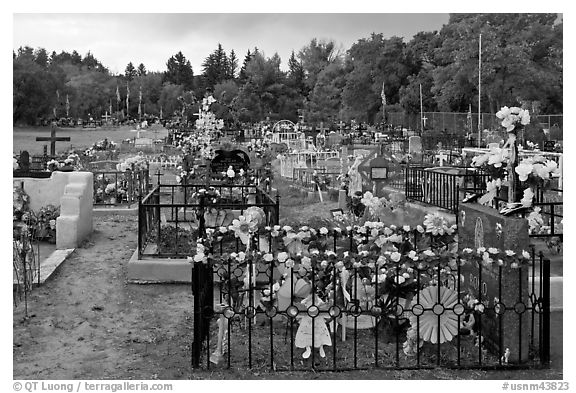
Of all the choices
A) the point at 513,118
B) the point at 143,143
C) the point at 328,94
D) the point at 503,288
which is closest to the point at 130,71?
the point at 328,94

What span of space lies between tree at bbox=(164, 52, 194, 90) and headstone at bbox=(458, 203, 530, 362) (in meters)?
98.6

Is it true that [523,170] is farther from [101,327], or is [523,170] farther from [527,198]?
[101,327]

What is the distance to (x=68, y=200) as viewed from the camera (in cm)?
1168

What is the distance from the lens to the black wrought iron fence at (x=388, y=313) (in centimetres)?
594

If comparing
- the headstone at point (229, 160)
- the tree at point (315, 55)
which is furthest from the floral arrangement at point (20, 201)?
the tree at point (315, 55)

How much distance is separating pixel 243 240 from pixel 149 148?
29.6 metres

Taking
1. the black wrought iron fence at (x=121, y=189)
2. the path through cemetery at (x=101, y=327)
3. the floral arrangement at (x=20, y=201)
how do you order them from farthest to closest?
the black wrought iron fence at (x=121, y=189) < the floral arrangement at (x=20, y=201) < the path through cemetery at (x=101, y=327)

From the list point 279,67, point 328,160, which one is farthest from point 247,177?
point 279,67

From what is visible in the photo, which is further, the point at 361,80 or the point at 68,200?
the point at 361,80

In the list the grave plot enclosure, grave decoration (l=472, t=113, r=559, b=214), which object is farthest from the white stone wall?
grave decoration (l=472, t=113, r=559, b=214)

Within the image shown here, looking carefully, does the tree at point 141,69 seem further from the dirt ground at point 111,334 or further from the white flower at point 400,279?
the white flower at point 400,279

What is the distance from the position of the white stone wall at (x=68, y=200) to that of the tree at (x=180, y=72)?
9113cm

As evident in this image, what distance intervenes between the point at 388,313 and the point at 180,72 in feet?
347

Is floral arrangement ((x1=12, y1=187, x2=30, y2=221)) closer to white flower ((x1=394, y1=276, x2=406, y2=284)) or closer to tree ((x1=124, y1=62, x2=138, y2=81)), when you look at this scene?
white flower ((x1=394, y1=276, x2=406, y2=284))
